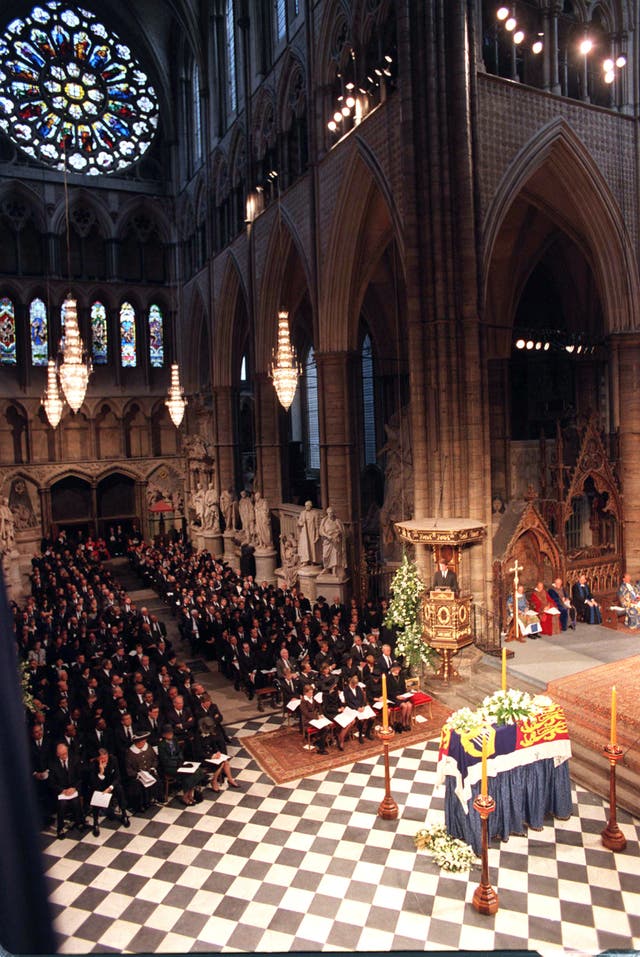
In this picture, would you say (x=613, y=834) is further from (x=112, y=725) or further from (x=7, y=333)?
(x=7, y=333)

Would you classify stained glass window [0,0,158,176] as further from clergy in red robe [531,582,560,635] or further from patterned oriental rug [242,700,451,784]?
patterned oriental rug [242,700,451,784]

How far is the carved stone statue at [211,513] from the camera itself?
1117 inches

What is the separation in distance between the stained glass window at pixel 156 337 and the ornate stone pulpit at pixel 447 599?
76.0 ft

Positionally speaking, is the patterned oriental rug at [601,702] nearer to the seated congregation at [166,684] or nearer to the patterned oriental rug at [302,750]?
the patterned oriental rug at [302,750]

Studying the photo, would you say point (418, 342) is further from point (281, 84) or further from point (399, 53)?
point (281, 84)

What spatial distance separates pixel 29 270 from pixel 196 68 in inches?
438

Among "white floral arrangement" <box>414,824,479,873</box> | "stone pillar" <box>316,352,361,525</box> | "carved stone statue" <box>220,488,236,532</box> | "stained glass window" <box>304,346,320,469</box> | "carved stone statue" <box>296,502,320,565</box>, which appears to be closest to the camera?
"white floral arrangement" <box>414,824,479,873</box>

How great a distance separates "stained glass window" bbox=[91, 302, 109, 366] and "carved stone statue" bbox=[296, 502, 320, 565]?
1699 cm

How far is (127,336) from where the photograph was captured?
108 feet

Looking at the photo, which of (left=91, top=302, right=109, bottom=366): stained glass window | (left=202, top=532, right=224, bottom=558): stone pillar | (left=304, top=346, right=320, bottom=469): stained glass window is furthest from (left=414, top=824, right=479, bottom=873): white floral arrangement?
(left=91, top=302, right=109, bottom=366): stained glass window

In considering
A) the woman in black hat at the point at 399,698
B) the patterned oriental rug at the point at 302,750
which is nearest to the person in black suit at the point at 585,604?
the patterned oriental rug at the point at 302,750

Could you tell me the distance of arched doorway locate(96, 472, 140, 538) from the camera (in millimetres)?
32219

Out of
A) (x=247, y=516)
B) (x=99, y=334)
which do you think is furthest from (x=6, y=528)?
(x=99, y=334)

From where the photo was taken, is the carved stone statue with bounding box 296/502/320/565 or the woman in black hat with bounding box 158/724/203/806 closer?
the woman in black hat with bounding box 158/724/203/806
